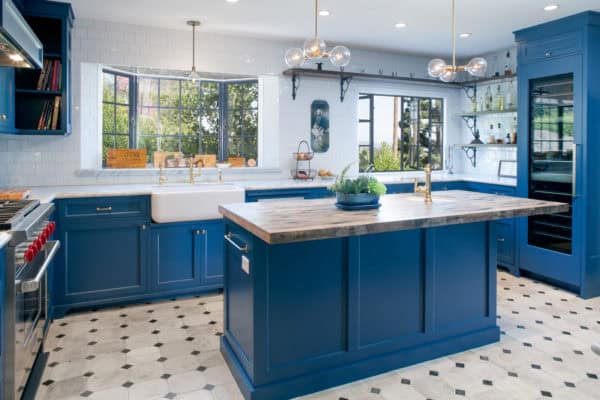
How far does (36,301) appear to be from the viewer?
2721 millimetres

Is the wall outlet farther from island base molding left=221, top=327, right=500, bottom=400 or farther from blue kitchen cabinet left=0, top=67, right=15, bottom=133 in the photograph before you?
blue kitchen cabinet left=0, top=67, right=15, bottom=133

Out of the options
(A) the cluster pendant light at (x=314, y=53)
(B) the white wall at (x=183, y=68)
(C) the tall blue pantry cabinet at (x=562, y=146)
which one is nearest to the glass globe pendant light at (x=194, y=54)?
(B) the white wall at (x=183, y=68)

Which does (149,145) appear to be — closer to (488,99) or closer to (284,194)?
(284,194)

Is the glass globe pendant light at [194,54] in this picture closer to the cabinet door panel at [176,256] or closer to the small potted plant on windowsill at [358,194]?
the cabinet door panel at [176,256]

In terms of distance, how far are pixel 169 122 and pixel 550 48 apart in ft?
13.3

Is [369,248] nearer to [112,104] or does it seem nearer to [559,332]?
[559,332]

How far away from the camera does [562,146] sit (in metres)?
4.55

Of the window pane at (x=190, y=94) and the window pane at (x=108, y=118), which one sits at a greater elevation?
the window pane at (x=190, y=94)

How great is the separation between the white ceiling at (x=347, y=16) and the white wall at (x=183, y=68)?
0.19 metres

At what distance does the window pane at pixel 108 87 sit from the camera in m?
4.96

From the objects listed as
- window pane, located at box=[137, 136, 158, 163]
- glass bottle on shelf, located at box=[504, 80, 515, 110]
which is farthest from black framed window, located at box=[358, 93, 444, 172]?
window pane, located at box=[137, 136, 158, 163]

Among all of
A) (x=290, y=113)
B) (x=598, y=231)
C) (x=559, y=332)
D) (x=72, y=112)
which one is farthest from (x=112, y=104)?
(x=598, y=231)

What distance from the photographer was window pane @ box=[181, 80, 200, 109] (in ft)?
17.8

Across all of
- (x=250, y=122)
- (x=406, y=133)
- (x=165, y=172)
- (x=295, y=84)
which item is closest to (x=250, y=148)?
(x=250, y=122)
